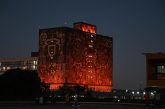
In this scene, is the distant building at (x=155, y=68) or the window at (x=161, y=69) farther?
the window at (x=161, y=69)

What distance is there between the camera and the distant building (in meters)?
102

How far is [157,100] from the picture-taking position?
64.1 meters

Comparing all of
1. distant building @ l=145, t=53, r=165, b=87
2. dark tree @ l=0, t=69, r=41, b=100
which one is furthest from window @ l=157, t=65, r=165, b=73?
dark tree @ l=0, t=69, r=41, b=100

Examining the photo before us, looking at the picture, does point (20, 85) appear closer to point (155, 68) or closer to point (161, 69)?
point (155, 68)

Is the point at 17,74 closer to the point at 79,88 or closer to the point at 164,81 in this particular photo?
the point at 164,81

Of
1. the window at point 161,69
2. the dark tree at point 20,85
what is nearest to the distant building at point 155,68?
the window at point 161,69

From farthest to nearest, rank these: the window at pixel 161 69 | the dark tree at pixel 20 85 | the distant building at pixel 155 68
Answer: the window at pixel 161 69 → the distant building at pixel 155 68 → the dark tree at pixel 20 85

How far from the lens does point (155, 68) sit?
10344 centimetres

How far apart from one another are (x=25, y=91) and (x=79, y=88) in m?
78.3

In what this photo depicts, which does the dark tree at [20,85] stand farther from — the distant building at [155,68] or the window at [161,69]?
the window at [161,69]

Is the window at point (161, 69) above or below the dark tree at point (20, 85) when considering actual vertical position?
above

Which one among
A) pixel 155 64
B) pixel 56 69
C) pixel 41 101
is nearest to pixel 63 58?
pixel 56 69

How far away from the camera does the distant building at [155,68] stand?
4006 inches

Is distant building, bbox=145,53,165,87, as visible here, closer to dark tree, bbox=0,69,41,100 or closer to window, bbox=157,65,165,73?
window, bbox=157,65,165,73
